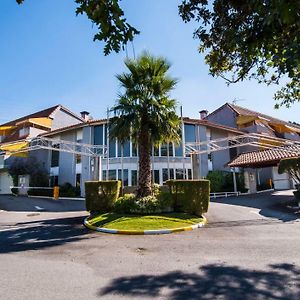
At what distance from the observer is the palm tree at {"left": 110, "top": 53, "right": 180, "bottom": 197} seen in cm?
1603

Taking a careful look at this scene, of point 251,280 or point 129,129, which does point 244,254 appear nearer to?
point 251,280

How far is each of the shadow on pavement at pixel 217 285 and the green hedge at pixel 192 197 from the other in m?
8.43

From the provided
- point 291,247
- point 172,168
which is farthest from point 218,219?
point 172,168

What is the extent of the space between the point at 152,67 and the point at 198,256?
38.9ft

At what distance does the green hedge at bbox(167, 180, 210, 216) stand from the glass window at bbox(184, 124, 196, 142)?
14997 millimetres

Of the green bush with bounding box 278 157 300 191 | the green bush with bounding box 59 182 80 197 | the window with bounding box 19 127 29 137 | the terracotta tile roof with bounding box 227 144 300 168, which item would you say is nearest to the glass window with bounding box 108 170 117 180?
the green bush with bounding box 59 182 80 197

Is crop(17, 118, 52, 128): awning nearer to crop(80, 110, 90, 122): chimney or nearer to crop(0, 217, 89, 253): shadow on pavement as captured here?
crop(80, 110, 90, 122): chimney

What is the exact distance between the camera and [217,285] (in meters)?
5.57

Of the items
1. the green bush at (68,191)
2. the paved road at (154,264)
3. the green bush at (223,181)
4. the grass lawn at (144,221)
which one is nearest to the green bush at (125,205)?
the grass lawn at (144,221)

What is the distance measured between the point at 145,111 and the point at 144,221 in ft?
21.0

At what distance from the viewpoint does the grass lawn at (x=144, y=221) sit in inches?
484

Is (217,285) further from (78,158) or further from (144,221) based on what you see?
(78,158)

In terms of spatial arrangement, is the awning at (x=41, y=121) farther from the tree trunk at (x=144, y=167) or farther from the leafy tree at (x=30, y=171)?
the tree trunk at (x=144, y=167)

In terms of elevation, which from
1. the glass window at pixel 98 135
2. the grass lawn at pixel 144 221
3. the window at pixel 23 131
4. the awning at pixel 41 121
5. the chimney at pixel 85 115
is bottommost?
the grass lawn at pixel 144 221
